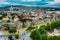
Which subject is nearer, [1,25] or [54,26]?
[54,26]

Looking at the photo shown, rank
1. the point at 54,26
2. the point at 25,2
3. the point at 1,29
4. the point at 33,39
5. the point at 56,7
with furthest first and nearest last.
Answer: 1. the point at 25,2
2. the point at 56,7
3. the point at 1,29
4. the point at 54,26
5. the point at 33,39

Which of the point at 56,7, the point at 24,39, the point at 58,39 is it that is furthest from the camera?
the point at 56,7

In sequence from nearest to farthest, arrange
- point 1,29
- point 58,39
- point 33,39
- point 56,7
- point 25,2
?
point 58,39 < point 33,39 < point 1,29 < point 56,7 < point 25,2

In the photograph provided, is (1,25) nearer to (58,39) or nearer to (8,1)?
(58,39)

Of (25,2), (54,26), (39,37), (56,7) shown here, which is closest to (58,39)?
(39,37)

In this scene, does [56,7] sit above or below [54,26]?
below

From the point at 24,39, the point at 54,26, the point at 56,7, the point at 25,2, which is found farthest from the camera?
the point at 25,2

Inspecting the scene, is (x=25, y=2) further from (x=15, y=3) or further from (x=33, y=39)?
(x=33, y=39)

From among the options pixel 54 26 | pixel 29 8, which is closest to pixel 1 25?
pixel 54 26

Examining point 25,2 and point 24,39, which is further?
point 25,2
